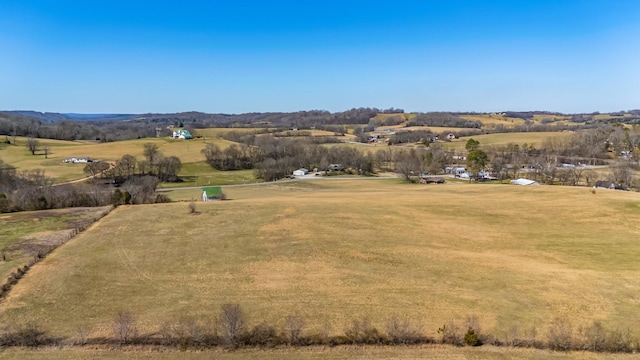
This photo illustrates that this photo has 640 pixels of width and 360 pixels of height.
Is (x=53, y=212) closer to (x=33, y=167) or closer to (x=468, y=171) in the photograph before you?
(x=33, y=167)

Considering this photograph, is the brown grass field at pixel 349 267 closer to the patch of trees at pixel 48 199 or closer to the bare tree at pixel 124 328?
the bare tree at pixel 124 328

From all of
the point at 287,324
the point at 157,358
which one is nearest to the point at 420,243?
the point at 287,324

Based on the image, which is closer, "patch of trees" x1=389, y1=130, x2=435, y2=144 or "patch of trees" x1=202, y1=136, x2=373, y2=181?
"patch of trees" x1=202, y1=136, x2=373, y2=181

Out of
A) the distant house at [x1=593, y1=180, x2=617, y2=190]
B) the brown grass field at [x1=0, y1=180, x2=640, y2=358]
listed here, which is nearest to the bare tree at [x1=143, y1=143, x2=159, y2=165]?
the brown grass field at [x1=0, y1=180, x2=640, y2=358]

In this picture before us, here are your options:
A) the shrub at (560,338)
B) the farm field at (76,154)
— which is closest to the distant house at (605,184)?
the shrub at (560,338)

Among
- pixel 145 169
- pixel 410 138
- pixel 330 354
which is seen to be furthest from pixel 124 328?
pixel 410 138

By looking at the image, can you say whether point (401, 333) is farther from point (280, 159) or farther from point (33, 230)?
point (280, 159)

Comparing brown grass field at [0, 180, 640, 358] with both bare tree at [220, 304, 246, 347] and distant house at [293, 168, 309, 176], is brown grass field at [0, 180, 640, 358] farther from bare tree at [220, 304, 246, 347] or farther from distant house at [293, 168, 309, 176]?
distant house at [293, 168, 309, 176]
